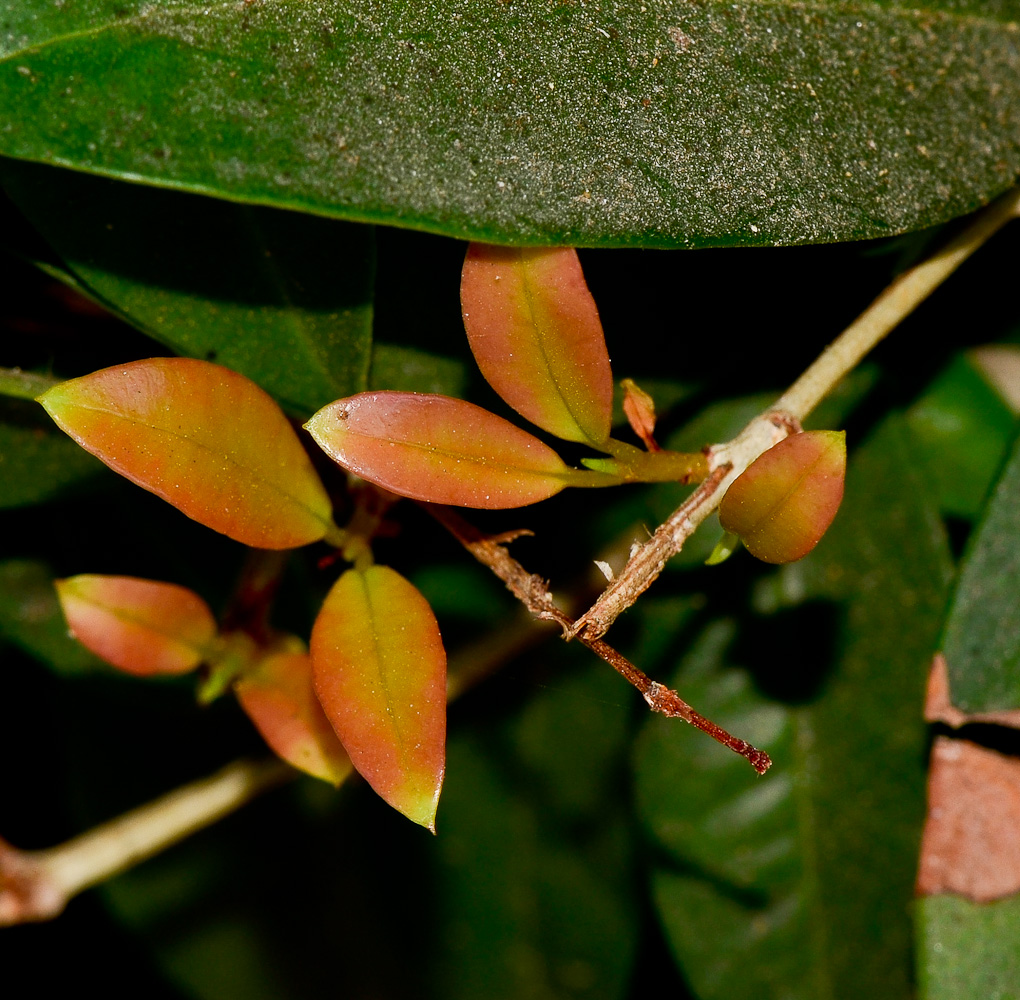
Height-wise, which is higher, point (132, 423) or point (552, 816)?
point (132, 423)

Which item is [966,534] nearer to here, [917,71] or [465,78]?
[917,71]

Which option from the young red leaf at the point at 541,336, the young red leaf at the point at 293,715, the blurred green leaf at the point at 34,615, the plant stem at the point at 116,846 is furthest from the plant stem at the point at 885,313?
the blurred green leaf at the point at 34,615

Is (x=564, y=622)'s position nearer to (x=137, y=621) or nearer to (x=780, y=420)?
(x=780, y=420)

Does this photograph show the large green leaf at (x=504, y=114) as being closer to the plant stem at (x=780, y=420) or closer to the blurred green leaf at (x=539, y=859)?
the plant stem at (x=780, y=420)

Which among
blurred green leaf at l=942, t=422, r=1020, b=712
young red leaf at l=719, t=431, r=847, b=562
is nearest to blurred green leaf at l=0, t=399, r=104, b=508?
young red leaf at l=719, t=431, r=847, b=562

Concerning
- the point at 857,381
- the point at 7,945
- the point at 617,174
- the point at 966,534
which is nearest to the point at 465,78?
the point at 617,174

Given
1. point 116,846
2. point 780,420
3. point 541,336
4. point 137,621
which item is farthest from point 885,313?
point 116,846
